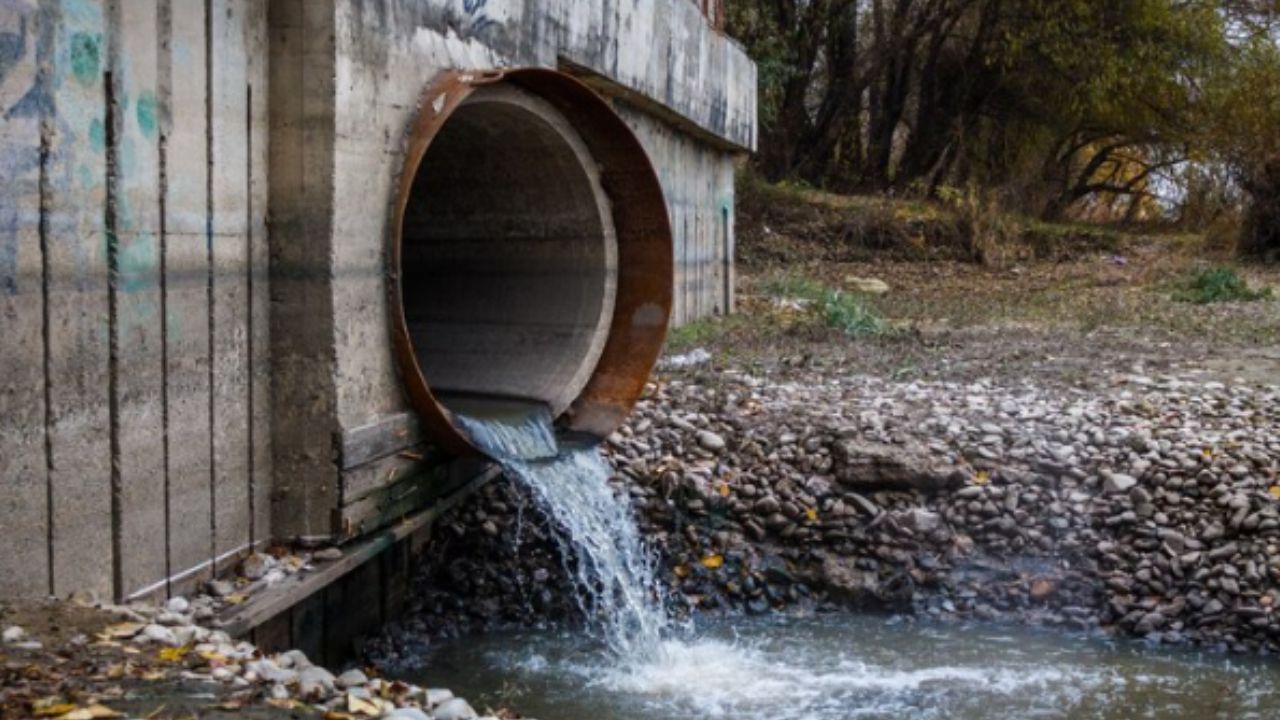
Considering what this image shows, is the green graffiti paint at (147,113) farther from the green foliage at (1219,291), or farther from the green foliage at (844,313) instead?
the green foliage at (1219,291)

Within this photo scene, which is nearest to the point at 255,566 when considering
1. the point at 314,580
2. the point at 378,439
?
the point at 314,580

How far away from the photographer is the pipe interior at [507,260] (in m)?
6.44

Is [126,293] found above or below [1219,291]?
above

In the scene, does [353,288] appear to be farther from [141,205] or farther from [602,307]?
[602,307]

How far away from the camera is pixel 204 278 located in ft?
14.4

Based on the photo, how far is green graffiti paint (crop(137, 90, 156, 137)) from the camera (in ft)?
13.3

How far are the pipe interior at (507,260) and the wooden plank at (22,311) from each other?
2613 mm

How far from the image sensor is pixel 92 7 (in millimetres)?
3818

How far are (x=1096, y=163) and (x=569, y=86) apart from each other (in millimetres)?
18221

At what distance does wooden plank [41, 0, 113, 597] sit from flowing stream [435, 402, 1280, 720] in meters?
1.86

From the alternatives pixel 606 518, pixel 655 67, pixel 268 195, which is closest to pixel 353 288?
pixel 268 195

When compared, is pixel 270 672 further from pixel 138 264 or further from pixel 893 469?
pixel 893 469

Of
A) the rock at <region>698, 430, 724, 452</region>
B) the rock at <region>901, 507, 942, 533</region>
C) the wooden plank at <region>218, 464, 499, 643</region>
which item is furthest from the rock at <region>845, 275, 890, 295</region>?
the wooden plank at <region>218, 464, 499, 643</region>

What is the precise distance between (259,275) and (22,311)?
118cm
